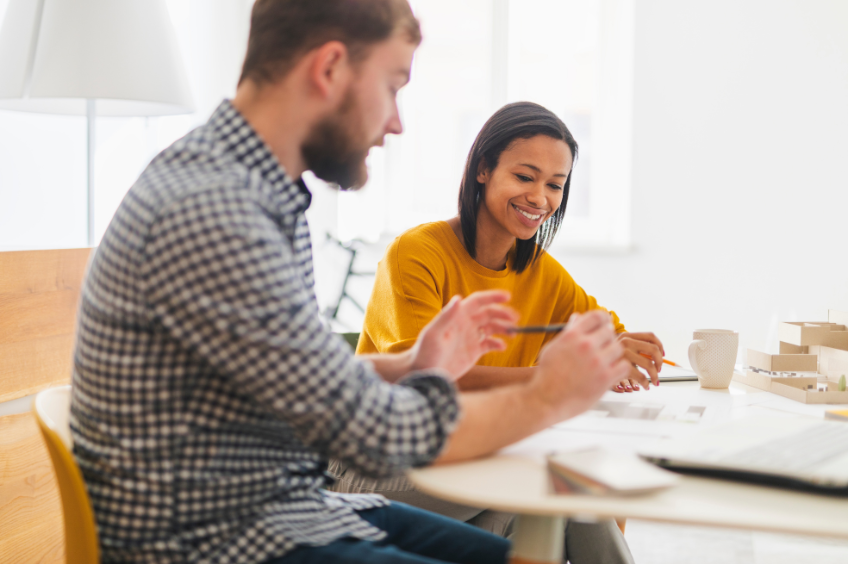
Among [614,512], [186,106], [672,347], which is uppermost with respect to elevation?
[186,106]

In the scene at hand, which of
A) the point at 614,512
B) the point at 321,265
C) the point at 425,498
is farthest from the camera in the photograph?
the point at 321,265

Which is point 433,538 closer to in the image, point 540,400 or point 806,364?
point 540,400

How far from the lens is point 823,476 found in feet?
2.22

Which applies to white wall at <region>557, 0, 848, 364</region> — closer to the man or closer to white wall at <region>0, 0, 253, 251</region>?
white wall at <region>0, 0, 253, 251</region>

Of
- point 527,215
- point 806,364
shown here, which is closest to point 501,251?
point 527,215

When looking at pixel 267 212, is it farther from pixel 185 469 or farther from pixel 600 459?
pixel 600 459

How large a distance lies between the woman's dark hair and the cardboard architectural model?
582 mm

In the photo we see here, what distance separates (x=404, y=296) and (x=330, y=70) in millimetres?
671

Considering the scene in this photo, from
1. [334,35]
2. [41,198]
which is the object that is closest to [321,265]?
[41,198]

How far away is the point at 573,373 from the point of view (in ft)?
2.52

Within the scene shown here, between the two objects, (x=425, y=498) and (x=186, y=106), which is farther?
(x=186, y=106)

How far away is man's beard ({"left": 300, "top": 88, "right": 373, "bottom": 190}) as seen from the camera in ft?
2.70

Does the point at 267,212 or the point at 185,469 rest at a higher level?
the point at 267,212

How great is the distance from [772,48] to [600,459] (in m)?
3.60
